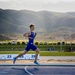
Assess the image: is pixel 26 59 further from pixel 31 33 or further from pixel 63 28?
pixel 63 28

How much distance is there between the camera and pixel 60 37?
2275 inches

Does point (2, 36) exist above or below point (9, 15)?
below

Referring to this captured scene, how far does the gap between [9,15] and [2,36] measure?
21.2 metres

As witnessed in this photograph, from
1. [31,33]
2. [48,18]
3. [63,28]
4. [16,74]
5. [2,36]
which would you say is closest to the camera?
[16,74]

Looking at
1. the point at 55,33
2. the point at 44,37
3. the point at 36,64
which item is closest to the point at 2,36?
the point at 44,37

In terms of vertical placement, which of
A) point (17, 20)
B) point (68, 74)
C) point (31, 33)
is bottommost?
point (68, 74)

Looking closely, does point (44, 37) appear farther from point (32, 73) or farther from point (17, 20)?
point (32, 73)

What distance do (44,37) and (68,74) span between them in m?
42.0

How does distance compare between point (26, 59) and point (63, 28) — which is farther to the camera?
point (63, 28)

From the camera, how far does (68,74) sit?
8984mm

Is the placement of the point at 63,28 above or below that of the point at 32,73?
above

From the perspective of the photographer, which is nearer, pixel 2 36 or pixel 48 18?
pixel 2 36

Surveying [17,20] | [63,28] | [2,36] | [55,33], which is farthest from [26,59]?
[17,20]

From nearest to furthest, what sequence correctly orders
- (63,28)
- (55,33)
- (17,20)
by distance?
(55,33) → (63,28) → (17,20)
